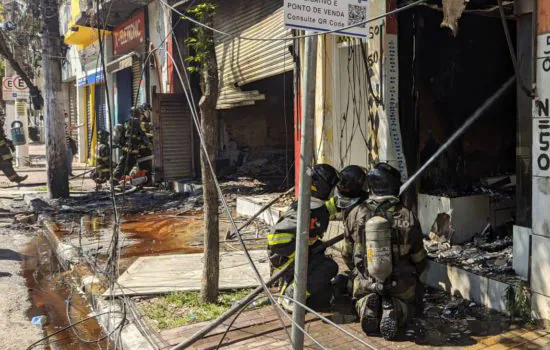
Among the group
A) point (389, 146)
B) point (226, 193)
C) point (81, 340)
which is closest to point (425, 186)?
point (389, 146)

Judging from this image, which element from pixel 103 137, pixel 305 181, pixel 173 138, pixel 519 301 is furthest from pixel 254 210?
pixel 305 181

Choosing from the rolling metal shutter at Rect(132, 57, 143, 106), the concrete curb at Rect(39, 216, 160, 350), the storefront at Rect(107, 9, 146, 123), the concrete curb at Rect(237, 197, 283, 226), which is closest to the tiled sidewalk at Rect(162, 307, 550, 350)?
the concrete curb at Rect(39, 216, 160, 350)

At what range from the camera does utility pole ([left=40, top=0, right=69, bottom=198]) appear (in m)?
11.2

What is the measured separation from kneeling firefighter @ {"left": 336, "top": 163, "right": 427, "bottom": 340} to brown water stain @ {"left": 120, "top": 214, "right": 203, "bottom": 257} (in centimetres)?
346

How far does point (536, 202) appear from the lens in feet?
13.2

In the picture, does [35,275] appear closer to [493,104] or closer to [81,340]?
[81,340]

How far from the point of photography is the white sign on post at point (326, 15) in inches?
108

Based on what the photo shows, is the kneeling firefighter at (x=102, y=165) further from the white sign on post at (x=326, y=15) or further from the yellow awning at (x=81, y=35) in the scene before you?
the white sign on post at (x=326, y=15)

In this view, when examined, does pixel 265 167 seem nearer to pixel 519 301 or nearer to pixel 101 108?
pixel 101 108

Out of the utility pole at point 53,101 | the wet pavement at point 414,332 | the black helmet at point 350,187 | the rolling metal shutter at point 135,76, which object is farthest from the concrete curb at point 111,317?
the rolling metal shutter at point 135,76

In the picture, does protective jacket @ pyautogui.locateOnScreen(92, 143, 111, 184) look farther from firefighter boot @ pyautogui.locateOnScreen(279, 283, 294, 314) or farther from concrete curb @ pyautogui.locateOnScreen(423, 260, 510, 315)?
concrete curb @ pyautogui.locateOnScreen(423, 260, 510, 315)

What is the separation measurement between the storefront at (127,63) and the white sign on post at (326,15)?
443 inches

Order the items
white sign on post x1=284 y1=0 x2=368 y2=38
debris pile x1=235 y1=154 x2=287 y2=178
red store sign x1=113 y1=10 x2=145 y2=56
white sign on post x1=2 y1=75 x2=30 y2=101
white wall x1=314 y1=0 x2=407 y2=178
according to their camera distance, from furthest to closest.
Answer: white sign on post x1=2 y1=75 x2=30 y2=101, red store sign x1=113 y1=10 x2=145 y2=56, debris pile x1=235 y1=154 x2=287 y2=178, white wall x1=314 y1=0 x2=407 y2=178, white sign on post x1=284 y1=0 x2=368 y2=38

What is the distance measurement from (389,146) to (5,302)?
4.38 meters
